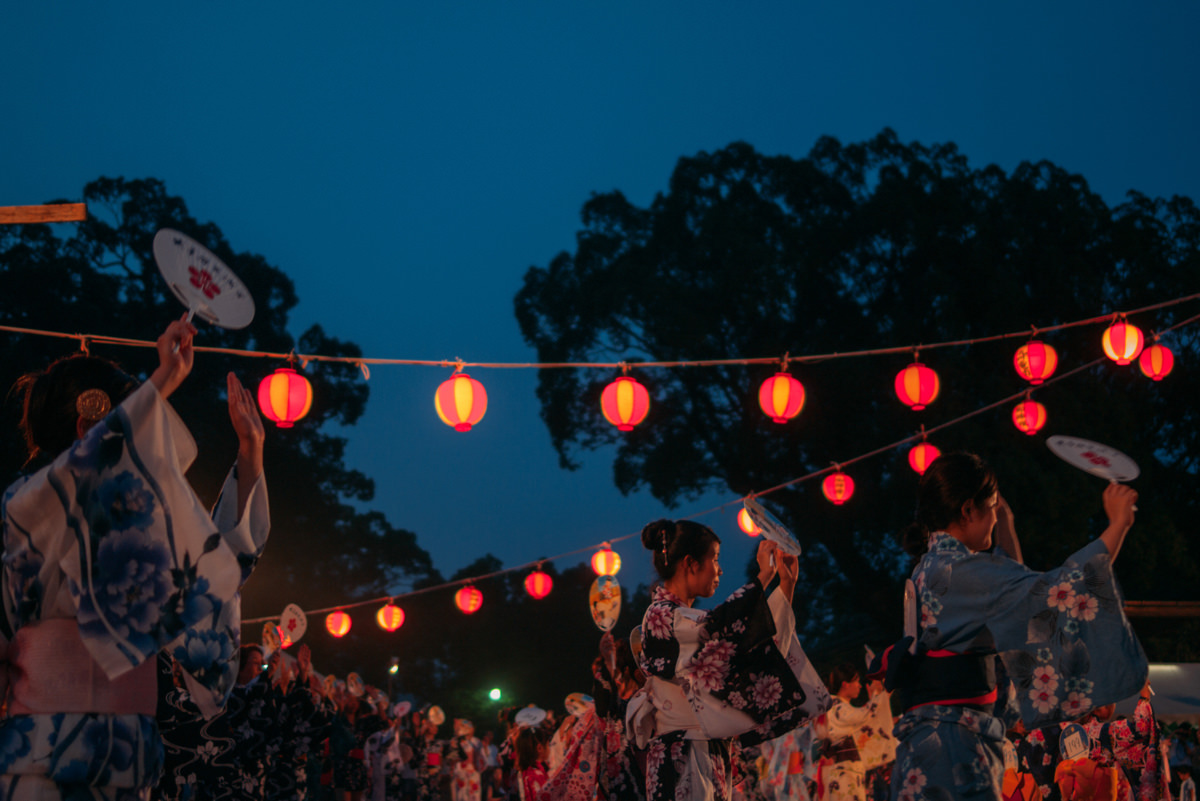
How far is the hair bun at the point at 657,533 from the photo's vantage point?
4.80 meters

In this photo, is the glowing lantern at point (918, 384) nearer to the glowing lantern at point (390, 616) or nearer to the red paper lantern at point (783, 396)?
the red paper lantern at point (783, 396)

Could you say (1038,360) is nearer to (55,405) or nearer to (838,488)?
(838,488)

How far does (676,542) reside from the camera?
4.74 metres

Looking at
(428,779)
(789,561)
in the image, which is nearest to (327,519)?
(428,779)

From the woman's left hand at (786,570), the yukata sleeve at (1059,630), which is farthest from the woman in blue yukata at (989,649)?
the woman's left hand at (786,570)

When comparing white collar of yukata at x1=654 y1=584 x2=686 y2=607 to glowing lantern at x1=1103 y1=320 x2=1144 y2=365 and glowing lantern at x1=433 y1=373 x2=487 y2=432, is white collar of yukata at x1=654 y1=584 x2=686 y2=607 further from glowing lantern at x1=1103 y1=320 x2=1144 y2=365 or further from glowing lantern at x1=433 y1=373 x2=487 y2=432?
glowing lantern at x1=1103 y1=320 x2=1144 y2=365

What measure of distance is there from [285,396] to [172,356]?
660 cm

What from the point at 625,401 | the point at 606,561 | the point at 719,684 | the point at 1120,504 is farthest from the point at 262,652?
the point at 606,561

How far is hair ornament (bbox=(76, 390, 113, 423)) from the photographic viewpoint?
2482 millimetres

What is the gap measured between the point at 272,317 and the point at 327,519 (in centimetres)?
565

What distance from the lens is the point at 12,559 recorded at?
2.25 m

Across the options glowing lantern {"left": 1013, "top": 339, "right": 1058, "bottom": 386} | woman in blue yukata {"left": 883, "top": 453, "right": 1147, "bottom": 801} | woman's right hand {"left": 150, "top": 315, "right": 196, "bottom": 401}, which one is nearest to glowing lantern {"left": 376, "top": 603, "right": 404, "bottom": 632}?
glowing lantern {"left": 1013, "top": 339, "right": 1058, "bottom": 386}

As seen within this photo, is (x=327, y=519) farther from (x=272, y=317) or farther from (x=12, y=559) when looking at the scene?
(x=12, y=559)

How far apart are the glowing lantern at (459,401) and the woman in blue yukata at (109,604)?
6.77 m
